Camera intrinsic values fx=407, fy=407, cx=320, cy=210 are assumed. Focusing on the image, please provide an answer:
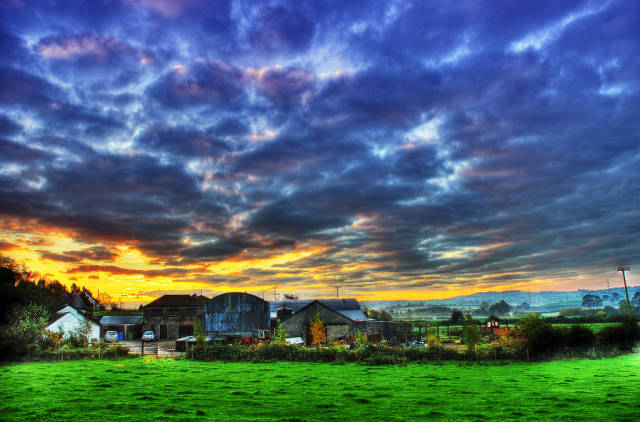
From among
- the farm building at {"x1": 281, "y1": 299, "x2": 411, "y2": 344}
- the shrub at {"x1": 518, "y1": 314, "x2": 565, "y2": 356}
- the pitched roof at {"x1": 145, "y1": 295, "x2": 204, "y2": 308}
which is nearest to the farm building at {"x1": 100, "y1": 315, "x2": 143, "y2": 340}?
the pitched roof at {"x1": 145, "y1": 295, "x2": 204, "y2": 308}

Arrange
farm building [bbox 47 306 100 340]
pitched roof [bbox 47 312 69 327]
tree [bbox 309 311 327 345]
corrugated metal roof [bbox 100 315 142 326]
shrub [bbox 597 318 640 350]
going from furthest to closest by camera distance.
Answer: corrugated metal roof [bbox 100 315 142 326], pitched roof [bbox 47 312 69 327], farm building [bbox 47 306 100 340], tree [bbox 309 311 327 345], shrub [bbox 597 318 640 350]

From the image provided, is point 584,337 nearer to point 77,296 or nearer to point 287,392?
point 287,392

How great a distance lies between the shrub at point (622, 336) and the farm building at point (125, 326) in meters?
84.0

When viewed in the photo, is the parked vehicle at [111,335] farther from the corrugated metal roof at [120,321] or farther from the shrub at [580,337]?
the shrub at [580,337]

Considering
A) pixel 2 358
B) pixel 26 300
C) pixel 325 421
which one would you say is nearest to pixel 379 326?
pixel 2 358

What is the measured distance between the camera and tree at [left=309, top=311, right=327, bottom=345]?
199ft

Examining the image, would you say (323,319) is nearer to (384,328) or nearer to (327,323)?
(327,323)

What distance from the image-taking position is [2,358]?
128ft

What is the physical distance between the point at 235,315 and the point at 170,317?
20.8m

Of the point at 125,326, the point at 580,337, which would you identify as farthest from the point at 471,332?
the point at 125,326

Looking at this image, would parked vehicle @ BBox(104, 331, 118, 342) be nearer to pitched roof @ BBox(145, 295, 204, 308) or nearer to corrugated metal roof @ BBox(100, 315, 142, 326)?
corrugated metal roof @ BBox(100, 315, 142, 326)

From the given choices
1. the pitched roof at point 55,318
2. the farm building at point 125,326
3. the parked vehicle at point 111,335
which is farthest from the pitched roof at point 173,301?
the pitched roof at point 55,318

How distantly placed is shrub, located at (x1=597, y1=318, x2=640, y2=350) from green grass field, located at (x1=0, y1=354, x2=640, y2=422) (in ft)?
52.8

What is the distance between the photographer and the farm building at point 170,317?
8412 cm
